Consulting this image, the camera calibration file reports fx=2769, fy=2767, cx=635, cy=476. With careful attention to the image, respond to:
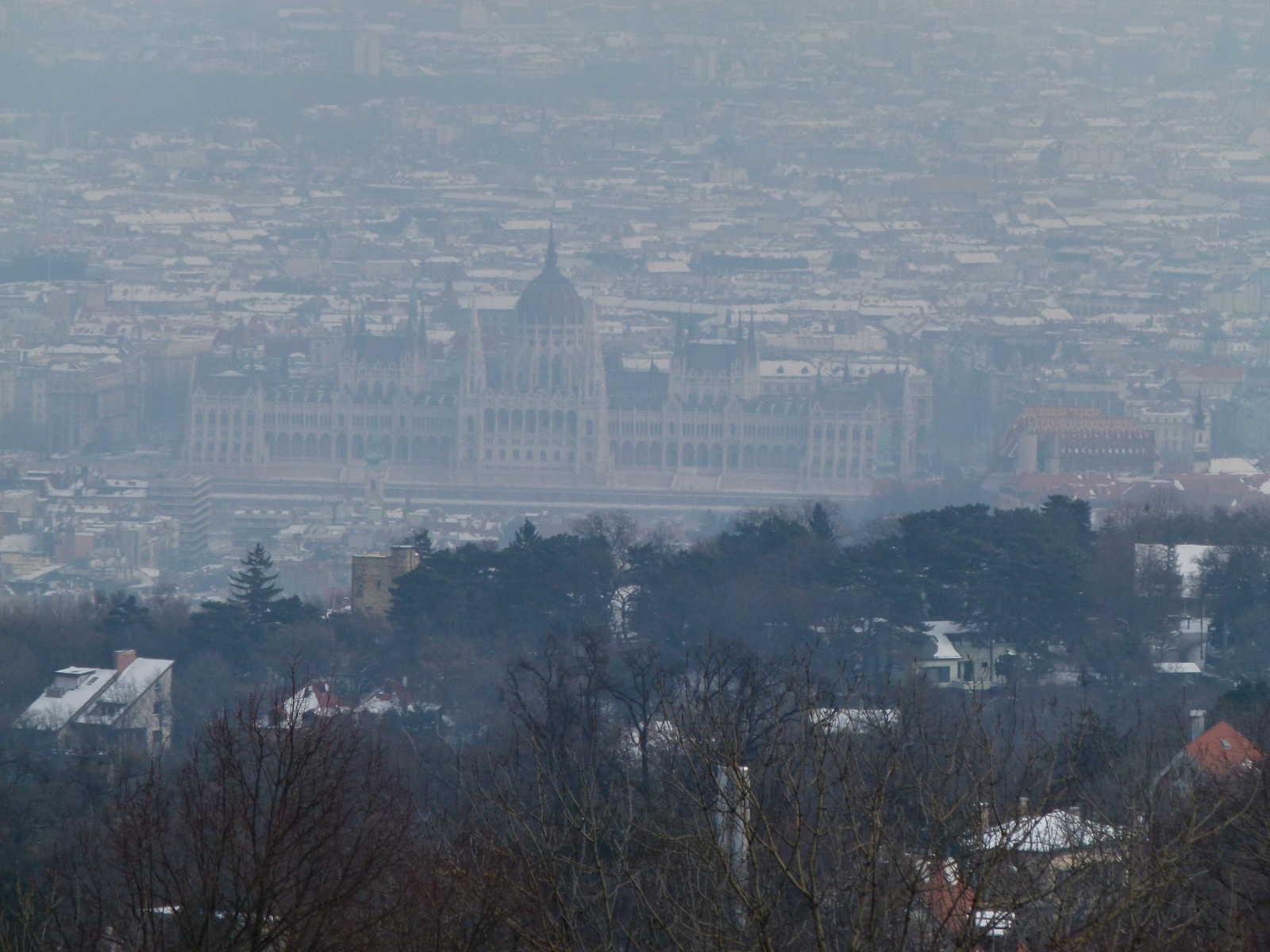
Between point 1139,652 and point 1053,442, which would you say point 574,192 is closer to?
point 1053,442

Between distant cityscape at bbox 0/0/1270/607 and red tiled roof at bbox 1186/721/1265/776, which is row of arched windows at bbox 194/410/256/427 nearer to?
distant cityscape at bbox 0/0/1270/607

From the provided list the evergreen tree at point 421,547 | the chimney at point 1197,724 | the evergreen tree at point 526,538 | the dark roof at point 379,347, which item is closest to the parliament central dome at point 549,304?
the dark roof at point 379,347

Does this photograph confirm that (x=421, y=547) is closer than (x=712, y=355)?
Yes

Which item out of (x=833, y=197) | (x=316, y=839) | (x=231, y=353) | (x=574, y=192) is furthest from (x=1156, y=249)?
(x=316, y=839)

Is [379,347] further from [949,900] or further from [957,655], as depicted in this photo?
[949,900]

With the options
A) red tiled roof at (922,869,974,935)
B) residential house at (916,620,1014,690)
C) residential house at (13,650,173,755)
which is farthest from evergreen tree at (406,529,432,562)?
red tiled roof at (922,869,974,935)

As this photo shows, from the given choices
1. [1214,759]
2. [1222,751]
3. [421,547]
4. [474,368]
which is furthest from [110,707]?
[474,368]

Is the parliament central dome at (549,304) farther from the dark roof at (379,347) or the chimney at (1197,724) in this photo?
→ the chimney at (1197,724)
